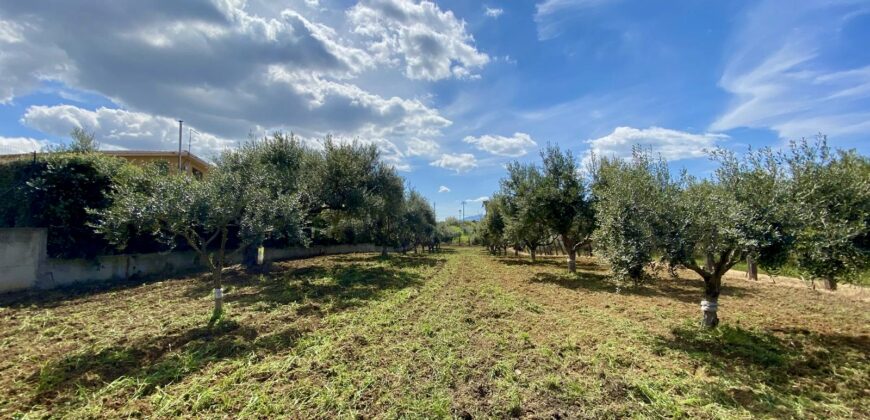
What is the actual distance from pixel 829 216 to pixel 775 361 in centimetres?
286

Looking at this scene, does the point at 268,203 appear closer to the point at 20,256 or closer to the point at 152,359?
the point at 152,359

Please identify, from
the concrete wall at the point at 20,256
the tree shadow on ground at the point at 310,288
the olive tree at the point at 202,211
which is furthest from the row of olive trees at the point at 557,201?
the concrete wall at the point at 20,256

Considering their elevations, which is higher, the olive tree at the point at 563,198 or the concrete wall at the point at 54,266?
the olive tree at the point at 563,198

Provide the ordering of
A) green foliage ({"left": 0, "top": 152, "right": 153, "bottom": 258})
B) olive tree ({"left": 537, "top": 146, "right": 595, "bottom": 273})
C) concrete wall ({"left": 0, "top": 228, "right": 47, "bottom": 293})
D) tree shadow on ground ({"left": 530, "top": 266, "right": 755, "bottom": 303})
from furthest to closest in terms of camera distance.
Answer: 1. olive tree ({"left": 537, "top": 146, "right": 595, "bottom": 273})
2. tree shadow on ground ({"left": 530, "top": 266, "right": 755, "bottom": 303})
3. green foliage ({"left": 0, "top": 152, "right": 153, "bottom": 258})
4. concrete wall ({"left": 0, "top": 228, "right": 47, "bottom": 293})

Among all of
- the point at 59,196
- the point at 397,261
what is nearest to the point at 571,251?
the point at 397,261

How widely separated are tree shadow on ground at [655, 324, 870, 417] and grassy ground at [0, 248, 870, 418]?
0.12 ft

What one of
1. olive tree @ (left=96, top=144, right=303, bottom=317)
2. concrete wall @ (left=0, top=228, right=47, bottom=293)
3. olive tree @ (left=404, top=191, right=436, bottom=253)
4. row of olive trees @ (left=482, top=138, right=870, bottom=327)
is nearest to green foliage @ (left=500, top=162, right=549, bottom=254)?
row of olive trees @ (left=482, top=138, right=870, bottom=327)

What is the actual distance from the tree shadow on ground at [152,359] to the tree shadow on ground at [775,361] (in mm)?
7690

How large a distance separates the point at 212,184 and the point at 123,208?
1.78 metres

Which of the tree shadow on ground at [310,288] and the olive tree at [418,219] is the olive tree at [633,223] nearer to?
the tree shadow on ground at [310,288]

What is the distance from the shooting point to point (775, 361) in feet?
20.6

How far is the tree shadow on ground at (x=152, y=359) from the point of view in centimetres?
495

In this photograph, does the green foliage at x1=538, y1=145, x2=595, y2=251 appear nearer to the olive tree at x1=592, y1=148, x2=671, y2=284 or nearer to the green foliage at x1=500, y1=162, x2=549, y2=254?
the green foliage at x1=500, y1=162, x2=549, y2=254

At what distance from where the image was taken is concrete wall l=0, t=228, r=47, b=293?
33.6 ft
